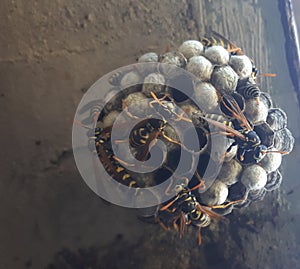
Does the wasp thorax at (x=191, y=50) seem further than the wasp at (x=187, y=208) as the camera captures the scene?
Yes

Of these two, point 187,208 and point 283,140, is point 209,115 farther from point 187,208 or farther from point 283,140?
point 283,140

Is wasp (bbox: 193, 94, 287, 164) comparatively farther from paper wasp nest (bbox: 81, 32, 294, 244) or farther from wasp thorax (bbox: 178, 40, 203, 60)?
wasp thorax (bbox: 178, 40, 203, 60)

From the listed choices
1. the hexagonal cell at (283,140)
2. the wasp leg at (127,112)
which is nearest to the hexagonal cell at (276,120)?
the hexagonal cell at (283,140)

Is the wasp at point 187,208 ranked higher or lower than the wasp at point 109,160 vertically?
lower

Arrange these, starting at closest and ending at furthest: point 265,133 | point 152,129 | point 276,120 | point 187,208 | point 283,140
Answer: point 152,129, point 187,208, point 265,133, point 276,120, point 283,140

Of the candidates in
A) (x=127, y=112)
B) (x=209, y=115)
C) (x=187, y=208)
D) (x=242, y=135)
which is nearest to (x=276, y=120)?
(x=242, y=135)

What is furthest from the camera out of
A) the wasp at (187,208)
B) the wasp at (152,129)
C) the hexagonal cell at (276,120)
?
the hexagonal cell at (276,120)

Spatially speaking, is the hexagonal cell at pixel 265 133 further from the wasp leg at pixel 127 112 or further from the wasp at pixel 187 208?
the wasp leg at pixel 127 112

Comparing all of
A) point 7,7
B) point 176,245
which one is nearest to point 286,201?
point 176,245

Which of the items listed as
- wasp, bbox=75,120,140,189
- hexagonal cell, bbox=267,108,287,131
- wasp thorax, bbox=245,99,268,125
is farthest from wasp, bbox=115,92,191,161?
hexagonal cell, bbox=267,108,287,131
